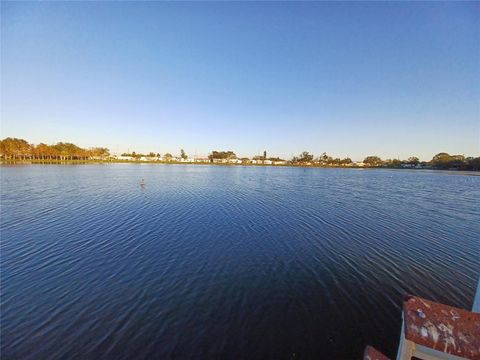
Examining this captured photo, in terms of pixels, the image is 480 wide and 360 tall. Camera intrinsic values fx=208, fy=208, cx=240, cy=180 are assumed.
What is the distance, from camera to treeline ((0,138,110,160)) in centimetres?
10919

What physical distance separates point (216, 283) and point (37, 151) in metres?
162

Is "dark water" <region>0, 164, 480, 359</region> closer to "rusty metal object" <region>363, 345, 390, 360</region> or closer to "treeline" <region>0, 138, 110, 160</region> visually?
"rusty metal object" <region>363, 345, 390, 360</region>

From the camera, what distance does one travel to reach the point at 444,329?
271cm

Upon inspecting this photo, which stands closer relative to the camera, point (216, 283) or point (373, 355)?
point (373, 355)

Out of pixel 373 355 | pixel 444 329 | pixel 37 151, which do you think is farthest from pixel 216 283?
pixel 37 151

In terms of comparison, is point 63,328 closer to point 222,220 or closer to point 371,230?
point 222,220

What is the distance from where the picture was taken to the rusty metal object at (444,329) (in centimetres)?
260

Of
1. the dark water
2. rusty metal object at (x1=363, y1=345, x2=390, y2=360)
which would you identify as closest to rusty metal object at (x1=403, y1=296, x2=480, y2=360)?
rusty metal object at (x1=363, y1=345, x2=390, y2=360)

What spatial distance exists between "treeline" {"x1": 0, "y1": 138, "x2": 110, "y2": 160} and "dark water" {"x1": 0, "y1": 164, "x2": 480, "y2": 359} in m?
133

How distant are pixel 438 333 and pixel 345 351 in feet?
17.4

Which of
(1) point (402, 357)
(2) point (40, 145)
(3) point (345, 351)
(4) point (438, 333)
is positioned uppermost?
(2) point (40, 145)

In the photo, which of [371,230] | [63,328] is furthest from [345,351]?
[371,230]

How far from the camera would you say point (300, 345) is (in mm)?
6840

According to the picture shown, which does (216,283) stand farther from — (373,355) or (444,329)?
(444,329)
